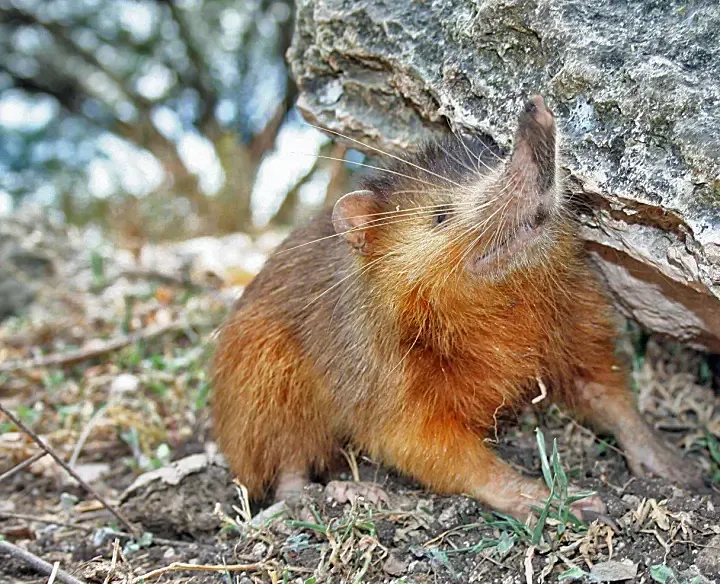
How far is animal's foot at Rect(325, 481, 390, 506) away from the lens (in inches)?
121

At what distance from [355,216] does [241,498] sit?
1223 millimetres

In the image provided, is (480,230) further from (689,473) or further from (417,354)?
(689,473)

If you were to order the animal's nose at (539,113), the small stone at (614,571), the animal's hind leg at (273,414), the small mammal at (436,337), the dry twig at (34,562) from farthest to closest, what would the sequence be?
the animal's hind leg at (273,414), the small mammal at (436,337), the dry twig at (34,562), the small stone at (614,571), the animal's nose at (539,113)

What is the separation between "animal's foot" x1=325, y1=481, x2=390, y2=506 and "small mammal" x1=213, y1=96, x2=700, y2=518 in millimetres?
128

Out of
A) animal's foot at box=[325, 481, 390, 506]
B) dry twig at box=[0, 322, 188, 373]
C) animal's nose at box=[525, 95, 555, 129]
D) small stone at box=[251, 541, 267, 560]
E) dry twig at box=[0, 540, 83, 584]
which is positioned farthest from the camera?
dry twig at box=[0, 322, 188, 373]

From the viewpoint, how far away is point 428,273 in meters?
2.84

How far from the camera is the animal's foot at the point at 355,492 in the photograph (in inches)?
121

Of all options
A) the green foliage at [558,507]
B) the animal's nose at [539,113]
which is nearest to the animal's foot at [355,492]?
the green foliage at [558,507]

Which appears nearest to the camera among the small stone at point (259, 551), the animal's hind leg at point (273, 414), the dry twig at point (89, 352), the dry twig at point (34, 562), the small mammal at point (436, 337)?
the dry twig at point (34, 562)

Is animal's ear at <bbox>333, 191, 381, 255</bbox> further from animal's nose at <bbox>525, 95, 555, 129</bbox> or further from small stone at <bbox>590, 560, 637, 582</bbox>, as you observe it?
small stone at <bbox>590, 560, 637, 582</bbox>

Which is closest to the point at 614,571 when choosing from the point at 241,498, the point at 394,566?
the point at 394,566

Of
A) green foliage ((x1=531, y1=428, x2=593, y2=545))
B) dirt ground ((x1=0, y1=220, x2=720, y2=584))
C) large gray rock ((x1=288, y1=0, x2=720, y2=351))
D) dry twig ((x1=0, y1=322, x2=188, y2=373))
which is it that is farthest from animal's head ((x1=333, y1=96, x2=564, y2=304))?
dry twig ((x1=0, y1=322, x2=188, y2=373))

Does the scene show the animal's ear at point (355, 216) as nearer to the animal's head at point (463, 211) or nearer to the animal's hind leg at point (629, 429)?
the animal's head at point (463, 211)

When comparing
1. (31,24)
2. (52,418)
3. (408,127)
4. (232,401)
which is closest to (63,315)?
(52,418)
